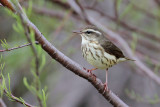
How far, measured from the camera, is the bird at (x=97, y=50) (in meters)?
3.63

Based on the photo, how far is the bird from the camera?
3.63 m

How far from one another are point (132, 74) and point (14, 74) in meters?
2.49

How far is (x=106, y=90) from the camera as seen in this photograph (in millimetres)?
2924

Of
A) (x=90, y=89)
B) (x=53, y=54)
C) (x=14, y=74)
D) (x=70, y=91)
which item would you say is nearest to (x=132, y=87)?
(x=90, y=89)

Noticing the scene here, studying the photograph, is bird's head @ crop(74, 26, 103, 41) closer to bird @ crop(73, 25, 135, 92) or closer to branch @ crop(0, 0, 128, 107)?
bird @ crop(73, 25, 135, 92)

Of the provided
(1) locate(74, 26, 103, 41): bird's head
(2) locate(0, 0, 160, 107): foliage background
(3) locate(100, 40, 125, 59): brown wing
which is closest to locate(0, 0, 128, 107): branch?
(3) locate(100, 40, 125, 59): brown wing

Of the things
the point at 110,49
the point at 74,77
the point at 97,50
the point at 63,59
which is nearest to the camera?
the point at 63,59

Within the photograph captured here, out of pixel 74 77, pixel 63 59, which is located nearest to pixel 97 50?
pixel 63 59

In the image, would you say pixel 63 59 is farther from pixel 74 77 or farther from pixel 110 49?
pixel 74 77

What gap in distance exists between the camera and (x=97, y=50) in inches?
147

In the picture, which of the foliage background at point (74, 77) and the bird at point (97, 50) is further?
the foliage background at point (74, 77)

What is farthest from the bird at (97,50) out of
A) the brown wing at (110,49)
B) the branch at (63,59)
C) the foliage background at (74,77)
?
the foliage background at (74,77)

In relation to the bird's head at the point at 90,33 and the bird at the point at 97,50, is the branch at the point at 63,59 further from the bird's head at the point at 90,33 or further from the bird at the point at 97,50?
the bird's head at the point at 90,33

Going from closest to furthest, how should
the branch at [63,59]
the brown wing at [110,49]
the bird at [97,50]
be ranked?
1. the branch at [63,59]
2. the bird at [97,50]
3. the brown wing at [110,49]
